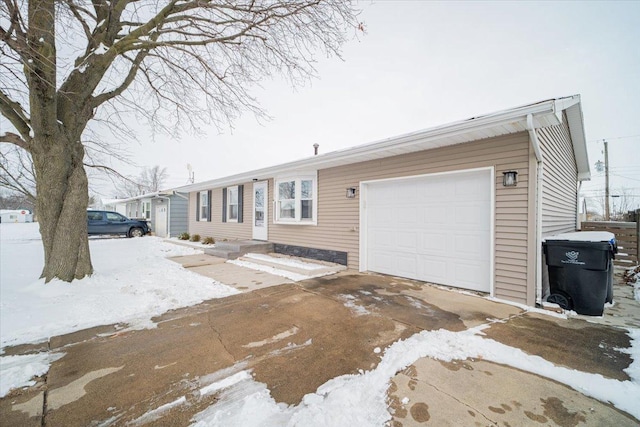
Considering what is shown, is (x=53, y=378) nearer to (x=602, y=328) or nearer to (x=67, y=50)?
(x=67, y=50)

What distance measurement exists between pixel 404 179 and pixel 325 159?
1.92 meters

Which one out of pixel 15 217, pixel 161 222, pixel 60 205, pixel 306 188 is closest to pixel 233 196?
pixel 306 188

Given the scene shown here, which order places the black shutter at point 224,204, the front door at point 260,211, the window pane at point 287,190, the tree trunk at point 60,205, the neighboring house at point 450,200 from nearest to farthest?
the neighboring house at point 450,200
the tree trunk at point 60,205
the window pane at point 287,190
the front door at point 260,211
the black shutter at point 224,204

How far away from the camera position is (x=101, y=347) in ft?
8.65

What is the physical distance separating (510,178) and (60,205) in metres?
7.32

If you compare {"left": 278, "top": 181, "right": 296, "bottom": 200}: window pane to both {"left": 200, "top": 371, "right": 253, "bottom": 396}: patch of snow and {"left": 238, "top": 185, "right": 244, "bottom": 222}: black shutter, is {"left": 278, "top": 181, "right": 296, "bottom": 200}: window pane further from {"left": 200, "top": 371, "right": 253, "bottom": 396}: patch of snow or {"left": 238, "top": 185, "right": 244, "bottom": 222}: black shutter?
{"left": 200, "top": 371, "right": 253, "bottom": 396}: patch of snow

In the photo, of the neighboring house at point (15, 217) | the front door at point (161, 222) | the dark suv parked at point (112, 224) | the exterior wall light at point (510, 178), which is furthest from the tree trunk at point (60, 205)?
the neighboring house at point (15, 217)

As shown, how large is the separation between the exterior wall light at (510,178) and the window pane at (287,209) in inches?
202

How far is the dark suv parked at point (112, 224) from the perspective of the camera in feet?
43.6

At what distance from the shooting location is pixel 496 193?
4148 millimetres

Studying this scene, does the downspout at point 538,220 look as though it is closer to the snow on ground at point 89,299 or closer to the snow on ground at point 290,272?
the snow on ground at point 290,272

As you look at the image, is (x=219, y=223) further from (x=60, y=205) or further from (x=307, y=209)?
(x=60, y=205)

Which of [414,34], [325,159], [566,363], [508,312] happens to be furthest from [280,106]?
[566,363]

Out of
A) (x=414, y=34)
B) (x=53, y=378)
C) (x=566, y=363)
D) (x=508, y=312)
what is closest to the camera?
(x=53, y=378)
